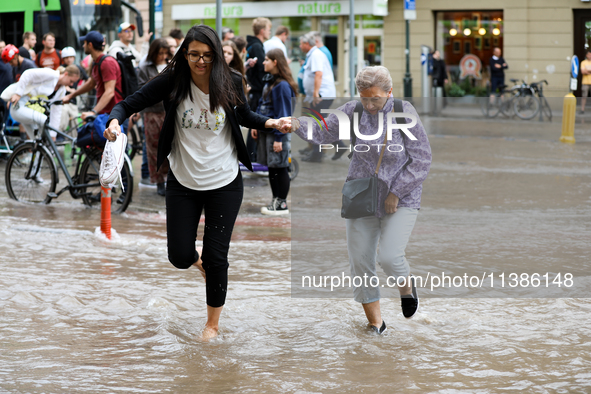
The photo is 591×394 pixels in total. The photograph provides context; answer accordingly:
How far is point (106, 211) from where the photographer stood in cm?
736

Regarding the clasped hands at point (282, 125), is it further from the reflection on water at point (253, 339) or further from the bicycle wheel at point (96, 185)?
the bicycle wheel at point (96, 185)

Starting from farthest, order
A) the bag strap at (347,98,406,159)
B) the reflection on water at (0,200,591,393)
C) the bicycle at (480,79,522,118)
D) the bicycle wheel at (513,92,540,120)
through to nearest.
→ the bicycle at (480,79,522,118) < the bicycle wheel at (513,92,540,120) < the bag strap at (347,98,406,159) < the reflection on water at (0,200,591,393)

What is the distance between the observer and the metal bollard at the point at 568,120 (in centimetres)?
1409

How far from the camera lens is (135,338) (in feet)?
15.9

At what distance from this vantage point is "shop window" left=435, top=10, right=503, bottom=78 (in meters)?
28.1

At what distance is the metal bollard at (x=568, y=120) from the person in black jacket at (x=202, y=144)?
34.7ft

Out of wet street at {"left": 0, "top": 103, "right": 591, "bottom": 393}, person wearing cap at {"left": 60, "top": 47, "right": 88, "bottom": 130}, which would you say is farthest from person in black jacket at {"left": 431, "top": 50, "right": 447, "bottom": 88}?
wet street at {"left": 0, "top": 103, "right": 591, "bottom": 393}

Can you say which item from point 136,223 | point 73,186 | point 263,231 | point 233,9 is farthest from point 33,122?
point 233,9

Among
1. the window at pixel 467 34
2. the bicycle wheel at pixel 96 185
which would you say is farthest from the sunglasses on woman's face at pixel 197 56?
the window at pixel 467 34

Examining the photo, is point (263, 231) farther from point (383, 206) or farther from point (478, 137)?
point (478, 137)

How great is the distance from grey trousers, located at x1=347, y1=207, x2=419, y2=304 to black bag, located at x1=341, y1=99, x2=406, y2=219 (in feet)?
0.33

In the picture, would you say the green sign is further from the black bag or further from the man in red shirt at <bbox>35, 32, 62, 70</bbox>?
the black bag

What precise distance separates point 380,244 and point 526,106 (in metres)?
15.1

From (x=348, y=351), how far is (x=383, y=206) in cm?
88
